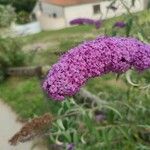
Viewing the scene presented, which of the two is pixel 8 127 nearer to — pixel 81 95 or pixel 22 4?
pixel 81 95

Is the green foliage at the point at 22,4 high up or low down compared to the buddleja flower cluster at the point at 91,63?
down

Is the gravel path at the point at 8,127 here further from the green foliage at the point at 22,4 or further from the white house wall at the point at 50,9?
the green foliage at the point at 22,4

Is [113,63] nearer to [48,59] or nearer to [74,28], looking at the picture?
[48,59]

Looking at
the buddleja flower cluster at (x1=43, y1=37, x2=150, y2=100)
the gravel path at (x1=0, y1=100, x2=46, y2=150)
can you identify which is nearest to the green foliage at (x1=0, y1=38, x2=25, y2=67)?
the gravel path at (x1=0, y1=100, x2=46, y2=150)

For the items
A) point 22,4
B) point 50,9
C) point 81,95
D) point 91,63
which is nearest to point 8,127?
point 81,95

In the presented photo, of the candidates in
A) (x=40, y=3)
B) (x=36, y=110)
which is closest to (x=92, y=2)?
(x=40, y=3)

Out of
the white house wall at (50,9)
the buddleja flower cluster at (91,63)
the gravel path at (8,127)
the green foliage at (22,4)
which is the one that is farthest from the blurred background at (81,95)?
the green foliage at (22,4)
